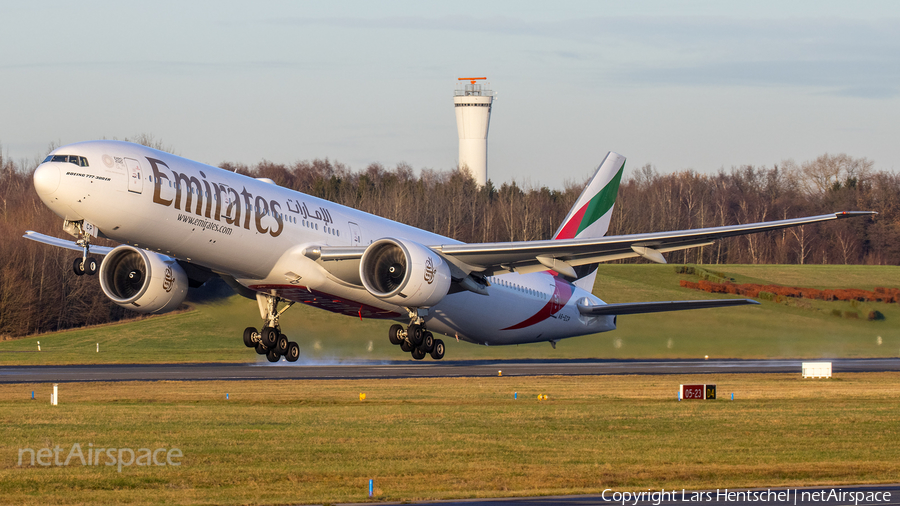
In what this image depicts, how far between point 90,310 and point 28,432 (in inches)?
2300

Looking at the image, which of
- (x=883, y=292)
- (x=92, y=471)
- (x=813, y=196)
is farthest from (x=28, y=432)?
(x=813, y=196)

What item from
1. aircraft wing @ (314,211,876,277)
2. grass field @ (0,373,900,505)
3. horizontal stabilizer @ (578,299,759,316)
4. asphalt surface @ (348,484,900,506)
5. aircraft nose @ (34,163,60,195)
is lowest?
grass field @ (0,373,900,505)

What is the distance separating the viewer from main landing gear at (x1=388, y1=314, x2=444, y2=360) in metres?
35.7

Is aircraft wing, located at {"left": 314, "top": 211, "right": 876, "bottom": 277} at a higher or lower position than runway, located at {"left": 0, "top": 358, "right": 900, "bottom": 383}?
higher

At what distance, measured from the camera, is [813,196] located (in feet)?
441

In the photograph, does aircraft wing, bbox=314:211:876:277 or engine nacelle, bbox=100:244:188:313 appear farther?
engine nacelle, bbox=100:244:188:313

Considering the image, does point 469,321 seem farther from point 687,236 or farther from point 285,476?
point 285,476

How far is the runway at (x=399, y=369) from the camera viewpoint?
4862cm

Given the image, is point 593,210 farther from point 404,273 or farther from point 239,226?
point 239,226

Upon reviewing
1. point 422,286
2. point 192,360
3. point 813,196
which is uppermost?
point 813,196

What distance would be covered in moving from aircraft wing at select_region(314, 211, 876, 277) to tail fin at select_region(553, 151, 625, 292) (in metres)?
11.8

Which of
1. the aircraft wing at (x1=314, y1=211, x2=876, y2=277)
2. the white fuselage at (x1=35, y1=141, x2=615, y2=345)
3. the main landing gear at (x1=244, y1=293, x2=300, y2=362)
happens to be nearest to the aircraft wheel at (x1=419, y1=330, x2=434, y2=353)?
the white fuselage at (x1=35, y1=141, x2=615, y2=345)

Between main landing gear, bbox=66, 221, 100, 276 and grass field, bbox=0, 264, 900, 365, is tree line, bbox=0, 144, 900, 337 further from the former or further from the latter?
main landing gear, bbox=66, 221, 100, 276

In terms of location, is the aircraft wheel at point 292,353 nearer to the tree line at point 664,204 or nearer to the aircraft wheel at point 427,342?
the aircraft wheel at point 427,342
